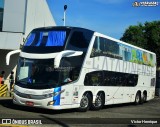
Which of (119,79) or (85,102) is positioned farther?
(119,79)

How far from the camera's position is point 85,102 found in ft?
59.1

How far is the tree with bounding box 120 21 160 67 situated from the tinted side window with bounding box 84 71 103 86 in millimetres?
29979

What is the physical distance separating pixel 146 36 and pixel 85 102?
1317 inches

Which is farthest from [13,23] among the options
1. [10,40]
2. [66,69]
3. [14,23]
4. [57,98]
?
[57,98]

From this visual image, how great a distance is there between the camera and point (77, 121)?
46.8ft

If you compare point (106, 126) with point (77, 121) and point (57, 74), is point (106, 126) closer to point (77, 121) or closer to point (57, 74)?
point (77, 121)

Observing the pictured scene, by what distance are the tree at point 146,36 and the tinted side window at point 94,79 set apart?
98.4 ft

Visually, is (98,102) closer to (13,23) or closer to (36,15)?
(13,23)

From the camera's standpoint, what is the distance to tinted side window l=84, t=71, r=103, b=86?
1800 centimetres

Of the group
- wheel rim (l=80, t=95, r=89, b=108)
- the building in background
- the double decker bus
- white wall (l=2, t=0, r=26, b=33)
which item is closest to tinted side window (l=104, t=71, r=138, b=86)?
the double decker bus

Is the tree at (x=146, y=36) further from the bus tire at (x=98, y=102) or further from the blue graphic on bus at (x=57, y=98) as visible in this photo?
the blue graphic on bus at (x=57, y=98)

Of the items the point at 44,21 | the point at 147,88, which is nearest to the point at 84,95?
the point at 147,88

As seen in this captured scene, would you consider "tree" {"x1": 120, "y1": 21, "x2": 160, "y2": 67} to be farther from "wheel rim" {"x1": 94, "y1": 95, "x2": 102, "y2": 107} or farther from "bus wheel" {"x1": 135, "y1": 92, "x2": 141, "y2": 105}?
"wheel rim" {"x1": 94, "y1": 95, "x2": 102, "y2": 107}

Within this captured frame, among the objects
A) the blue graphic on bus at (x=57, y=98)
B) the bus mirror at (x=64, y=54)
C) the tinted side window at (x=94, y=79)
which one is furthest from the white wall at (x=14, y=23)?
the blue graphic on bus at (x=57, y=98)
